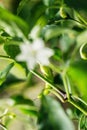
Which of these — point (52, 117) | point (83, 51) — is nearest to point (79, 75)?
point (83, 51)

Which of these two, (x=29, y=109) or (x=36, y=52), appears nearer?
(x=36, y=52)

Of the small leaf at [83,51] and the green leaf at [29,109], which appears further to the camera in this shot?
the green leaf at [29,109]

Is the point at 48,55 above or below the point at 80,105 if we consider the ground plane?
above

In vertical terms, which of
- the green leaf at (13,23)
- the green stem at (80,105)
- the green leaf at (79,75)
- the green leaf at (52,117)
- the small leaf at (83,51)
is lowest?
the green leaf at (52,117)

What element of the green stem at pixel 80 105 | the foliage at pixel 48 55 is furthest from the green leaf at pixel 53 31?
the green stem at pixel 80 105

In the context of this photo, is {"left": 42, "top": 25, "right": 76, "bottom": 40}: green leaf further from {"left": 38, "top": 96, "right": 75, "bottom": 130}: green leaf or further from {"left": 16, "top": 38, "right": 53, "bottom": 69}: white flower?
{"left": 38, "top": 96, "right": 75, "bottom": 130}: green leaf

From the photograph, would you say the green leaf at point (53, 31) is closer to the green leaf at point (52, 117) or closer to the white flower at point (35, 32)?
the white flower at point (35, 32)

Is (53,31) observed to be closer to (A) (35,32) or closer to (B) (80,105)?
(A) (35,32)

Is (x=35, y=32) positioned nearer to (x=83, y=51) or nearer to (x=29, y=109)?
(x=83, y=51)
